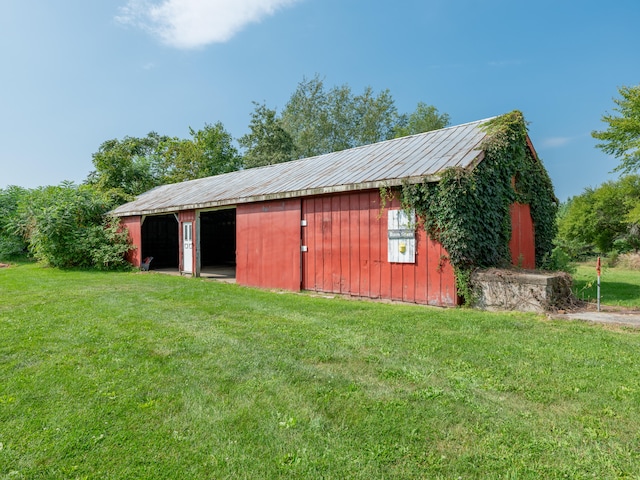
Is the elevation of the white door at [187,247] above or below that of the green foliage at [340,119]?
below

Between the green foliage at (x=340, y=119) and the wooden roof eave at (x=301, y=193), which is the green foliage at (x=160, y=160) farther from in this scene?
the wooden roof eave at (x=301, y=193)

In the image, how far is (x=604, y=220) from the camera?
27.6 meters

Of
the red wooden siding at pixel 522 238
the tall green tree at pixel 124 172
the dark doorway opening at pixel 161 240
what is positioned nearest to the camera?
the red wooden siding at pixel 522 238

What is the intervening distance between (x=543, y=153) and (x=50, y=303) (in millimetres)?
12938

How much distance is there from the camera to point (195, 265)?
44.3 ft

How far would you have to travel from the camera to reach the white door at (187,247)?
13.7 m

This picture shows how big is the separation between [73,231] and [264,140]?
908 inches

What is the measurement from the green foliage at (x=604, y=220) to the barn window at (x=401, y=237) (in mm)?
25151

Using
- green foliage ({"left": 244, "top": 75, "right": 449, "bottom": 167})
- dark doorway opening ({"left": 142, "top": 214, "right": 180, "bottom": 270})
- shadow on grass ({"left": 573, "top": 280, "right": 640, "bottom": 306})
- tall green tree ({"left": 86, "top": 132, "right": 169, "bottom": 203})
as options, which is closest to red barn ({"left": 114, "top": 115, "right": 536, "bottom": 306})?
shadow on grass ({"left": 573, "top": 280, "right": 640, "bottom": 306})

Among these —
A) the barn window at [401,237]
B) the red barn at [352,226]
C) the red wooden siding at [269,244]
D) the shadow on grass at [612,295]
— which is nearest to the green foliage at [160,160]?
the red wooden siding at [269,244]

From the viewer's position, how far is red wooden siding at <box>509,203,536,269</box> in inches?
362

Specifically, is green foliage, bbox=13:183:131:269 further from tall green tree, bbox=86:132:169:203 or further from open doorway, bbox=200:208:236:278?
tall green tree, bbox=86:132:169:203

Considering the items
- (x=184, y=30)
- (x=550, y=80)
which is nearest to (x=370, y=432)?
(x=184, y=30)

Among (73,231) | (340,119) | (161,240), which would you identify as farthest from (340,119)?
(73,231)
